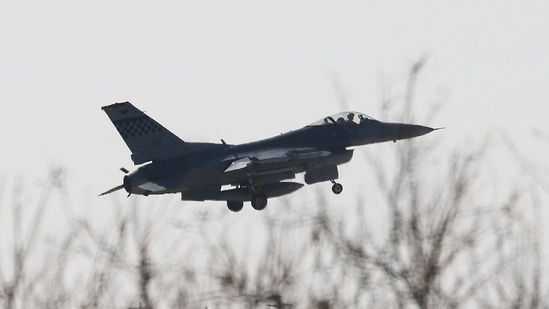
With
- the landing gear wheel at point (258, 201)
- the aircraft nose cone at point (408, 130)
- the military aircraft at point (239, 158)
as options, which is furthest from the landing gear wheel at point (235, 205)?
the aircraft nose cone at point (408, 130)

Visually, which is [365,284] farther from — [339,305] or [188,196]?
[188,196]

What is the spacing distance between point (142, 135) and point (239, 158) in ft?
10.5

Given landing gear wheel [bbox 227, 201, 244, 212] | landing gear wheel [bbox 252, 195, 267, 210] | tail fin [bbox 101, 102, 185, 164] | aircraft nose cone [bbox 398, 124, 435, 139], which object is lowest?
aircraft nose cone [bbox 398, 124, 435, 139]

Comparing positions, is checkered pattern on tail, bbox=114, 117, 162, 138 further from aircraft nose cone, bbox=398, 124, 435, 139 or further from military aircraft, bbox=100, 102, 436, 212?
aircraft nose cone, bbox=398, 124, 435, 139

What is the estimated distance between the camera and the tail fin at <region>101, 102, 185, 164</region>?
1599 inches

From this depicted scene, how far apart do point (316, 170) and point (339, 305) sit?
23.3 metres

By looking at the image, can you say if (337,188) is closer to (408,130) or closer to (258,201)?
(258,201)

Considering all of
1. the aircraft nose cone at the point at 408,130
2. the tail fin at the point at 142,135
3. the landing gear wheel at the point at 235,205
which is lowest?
the aircraft nose cone at the point at 408,130

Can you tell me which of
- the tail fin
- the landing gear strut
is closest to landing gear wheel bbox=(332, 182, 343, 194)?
the landing gear strut

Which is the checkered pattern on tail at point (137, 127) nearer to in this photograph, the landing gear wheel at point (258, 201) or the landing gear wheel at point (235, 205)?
the landing gear wheel at point (235, 205)

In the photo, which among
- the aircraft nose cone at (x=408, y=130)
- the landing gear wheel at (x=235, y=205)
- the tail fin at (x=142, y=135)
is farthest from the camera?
the landing gear wheel at (x=235, y=205)

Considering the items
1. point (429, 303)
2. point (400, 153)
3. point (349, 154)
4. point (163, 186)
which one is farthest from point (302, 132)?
point (429, 303)

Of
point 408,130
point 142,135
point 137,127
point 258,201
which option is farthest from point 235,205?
point 408,130

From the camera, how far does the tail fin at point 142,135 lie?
40.6 metres
